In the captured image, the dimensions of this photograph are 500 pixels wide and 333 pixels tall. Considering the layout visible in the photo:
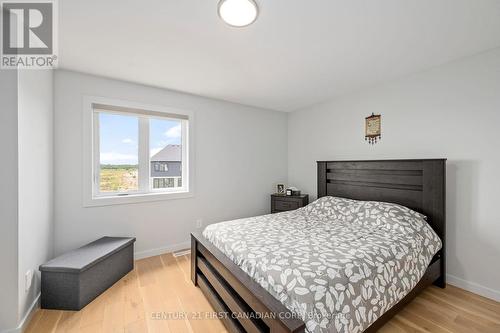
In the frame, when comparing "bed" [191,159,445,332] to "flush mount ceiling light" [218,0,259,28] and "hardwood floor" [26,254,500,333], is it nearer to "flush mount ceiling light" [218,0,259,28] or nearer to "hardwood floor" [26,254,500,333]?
"hardwood floor" [26,254,500,333]

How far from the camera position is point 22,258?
1.57 m

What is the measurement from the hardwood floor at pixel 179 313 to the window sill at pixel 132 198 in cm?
93

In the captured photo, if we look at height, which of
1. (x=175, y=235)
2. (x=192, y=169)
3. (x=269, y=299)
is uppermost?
(x=192, y=169)

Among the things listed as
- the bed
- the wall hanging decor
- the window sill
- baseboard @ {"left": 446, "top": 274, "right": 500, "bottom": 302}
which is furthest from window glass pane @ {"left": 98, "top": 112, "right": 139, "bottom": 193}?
baseboard @ {"left": 446, "top": 274, "right": 500, "bottom": 302}

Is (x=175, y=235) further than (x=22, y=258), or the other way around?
(x=175, y=235)

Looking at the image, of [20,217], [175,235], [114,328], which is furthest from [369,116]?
[20,217]

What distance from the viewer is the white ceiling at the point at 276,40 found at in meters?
1.43

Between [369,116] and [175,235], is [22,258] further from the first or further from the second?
[369,116]

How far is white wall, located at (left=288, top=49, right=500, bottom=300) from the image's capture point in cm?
195

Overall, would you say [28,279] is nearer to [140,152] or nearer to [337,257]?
[140,152]

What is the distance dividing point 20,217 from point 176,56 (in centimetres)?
182

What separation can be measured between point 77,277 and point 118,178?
125cm

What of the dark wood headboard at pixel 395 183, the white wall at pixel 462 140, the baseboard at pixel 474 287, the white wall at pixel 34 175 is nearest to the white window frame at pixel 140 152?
the white wall at pixel 34 175

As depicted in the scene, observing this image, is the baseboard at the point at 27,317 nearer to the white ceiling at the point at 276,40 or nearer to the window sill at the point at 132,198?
the window sill at the point at 132,198
